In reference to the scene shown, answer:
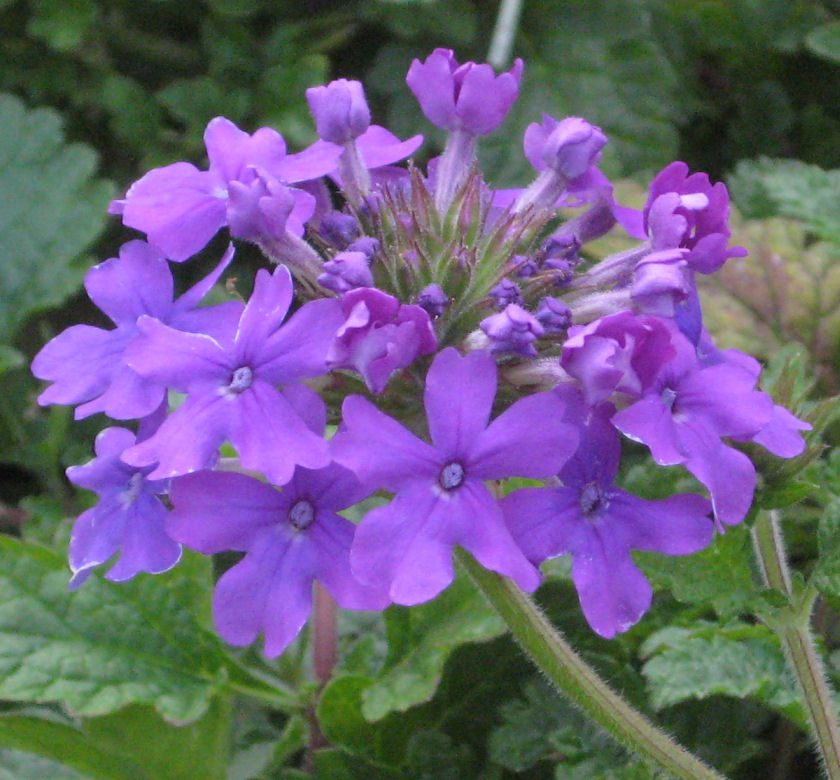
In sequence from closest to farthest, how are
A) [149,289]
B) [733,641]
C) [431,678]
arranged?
[149,289] < [733,641] < [431,678]

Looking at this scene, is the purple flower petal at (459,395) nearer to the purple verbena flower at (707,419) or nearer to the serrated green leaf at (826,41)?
the purple verbena flower at (707,419)

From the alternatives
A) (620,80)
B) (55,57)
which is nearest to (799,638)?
(620,80)

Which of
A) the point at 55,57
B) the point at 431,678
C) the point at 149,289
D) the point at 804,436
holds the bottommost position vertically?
the point at 431,678

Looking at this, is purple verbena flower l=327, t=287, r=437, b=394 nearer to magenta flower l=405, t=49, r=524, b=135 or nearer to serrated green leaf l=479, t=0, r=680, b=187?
magenta flower l=405, t=49, r=524, b=135

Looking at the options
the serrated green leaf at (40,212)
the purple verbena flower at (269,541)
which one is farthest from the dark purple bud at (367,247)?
the serrated green leaf at (40,212)

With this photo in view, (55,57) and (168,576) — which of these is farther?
(55,57)

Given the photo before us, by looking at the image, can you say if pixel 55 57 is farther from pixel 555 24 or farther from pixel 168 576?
pixel 168 576

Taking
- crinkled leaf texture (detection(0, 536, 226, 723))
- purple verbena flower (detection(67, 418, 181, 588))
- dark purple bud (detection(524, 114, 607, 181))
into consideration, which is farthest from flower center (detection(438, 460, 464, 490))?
crinkled leaf texture (detection(0, 536, 226, 723))
